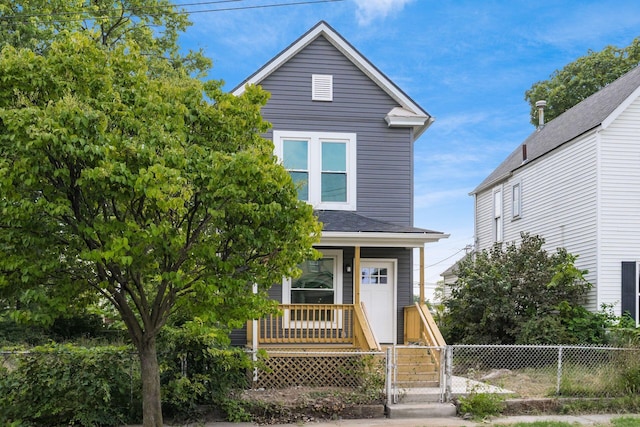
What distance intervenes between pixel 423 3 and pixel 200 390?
1469 cm

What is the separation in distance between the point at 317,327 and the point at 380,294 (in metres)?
1.67

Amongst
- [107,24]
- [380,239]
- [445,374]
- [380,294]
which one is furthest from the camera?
[107,24]

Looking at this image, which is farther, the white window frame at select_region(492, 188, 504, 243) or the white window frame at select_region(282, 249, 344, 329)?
the white window frame at select_region(492, 188, 504, 243)

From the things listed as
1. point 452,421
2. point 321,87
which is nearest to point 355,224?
point 321,87

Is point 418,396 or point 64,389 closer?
point 64,389

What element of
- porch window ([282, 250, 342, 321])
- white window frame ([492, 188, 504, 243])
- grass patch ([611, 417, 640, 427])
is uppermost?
white window frame ([492, 188, 504, 243])

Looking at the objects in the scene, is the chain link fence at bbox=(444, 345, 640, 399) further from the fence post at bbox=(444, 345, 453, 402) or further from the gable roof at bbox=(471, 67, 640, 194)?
the gable roof at bbox=(471, 67, 640, 194)

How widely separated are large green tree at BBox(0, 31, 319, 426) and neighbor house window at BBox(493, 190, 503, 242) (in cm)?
1498

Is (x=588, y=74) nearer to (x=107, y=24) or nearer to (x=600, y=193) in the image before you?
(x=600, y=193)

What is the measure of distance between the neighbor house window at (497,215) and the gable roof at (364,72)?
26.8ft

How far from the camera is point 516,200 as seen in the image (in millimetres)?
19828

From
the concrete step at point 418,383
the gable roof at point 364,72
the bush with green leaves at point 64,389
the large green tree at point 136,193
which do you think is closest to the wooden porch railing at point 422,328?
the concrete step at point 418,383

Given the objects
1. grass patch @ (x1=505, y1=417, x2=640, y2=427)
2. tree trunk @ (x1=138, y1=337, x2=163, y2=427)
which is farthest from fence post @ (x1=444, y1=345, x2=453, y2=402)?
tree trunk @ (x1=138, y1=337, x2=163, y2=427)

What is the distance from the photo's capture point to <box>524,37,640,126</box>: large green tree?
29766 mm
